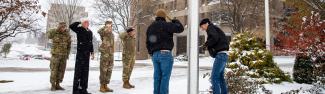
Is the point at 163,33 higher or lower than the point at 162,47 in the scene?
higher

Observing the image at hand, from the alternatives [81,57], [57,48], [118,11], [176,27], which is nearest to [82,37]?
[81,57]

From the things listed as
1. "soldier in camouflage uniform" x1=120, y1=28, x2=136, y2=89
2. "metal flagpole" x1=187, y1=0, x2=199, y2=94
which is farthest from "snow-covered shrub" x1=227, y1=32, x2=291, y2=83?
"metal flagpole" x1=187, y1=0, x2=199, y2=94

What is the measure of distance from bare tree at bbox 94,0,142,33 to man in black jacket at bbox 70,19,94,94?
29.4 meters

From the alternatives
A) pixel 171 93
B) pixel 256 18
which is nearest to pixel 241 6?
pixel 256 18

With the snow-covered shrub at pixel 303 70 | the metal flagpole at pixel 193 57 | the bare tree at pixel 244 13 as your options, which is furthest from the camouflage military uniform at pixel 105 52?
the bare tree at pixel 244 13

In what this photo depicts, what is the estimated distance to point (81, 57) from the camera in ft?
27.5

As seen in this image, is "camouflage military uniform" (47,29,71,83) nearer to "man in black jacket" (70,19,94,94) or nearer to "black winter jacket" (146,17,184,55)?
"man in black jacket" (70,19,94,94)

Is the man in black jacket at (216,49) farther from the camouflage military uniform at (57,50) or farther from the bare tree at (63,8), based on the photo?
the bare tree at (63,8)

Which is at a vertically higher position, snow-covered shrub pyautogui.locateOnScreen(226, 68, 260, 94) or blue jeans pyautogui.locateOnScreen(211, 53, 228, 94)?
blue jeans pyautogui.locateOnScreen(211, 53, 228, 94)

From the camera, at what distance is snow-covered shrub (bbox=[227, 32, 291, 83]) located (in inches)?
414

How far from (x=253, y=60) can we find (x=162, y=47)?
4818 mm

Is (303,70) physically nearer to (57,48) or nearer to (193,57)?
(57,48)

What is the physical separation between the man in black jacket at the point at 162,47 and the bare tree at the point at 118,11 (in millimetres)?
31193

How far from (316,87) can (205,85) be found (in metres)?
2.69
